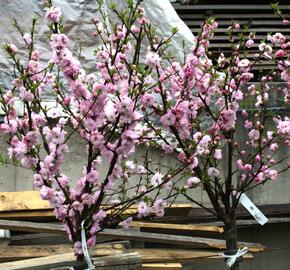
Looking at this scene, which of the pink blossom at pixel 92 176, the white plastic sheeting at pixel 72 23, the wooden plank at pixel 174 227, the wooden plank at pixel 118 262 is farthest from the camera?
the white plastic sheeting at pixel 72 23

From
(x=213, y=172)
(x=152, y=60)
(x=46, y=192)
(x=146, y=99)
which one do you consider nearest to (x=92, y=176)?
(x=46, y=192)

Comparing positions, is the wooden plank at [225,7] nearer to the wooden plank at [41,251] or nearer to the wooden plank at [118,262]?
the wooden plank at [41,251]

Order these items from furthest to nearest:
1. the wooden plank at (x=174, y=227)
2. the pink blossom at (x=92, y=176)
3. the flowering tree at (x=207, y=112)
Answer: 1. the wooden plank at (x=174, y=227)
2. the flowering tree at (x=207, y=112)
3. the pink blossom at (x=92, y=176)

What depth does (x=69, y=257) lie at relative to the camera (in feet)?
13.4

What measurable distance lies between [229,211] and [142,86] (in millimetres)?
1620

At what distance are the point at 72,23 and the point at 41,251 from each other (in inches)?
100

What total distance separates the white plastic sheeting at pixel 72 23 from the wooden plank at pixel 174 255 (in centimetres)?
212

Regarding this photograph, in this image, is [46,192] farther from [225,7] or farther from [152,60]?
[225,7]

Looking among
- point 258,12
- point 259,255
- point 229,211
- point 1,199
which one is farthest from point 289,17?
point 1,199

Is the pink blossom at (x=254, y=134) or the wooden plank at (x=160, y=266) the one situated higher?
the pink blossom at (x=254, y=134)

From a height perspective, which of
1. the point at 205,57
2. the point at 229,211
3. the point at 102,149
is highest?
the point at 205,57

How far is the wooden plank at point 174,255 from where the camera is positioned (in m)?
5.03

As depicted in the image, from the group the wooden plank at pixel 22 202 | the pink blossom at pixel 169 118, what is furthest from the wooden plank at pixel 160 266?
the pink blossom at pixel 169 118

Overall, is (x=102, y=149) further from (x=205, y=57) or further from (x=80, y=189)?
(x=205, y=57)
